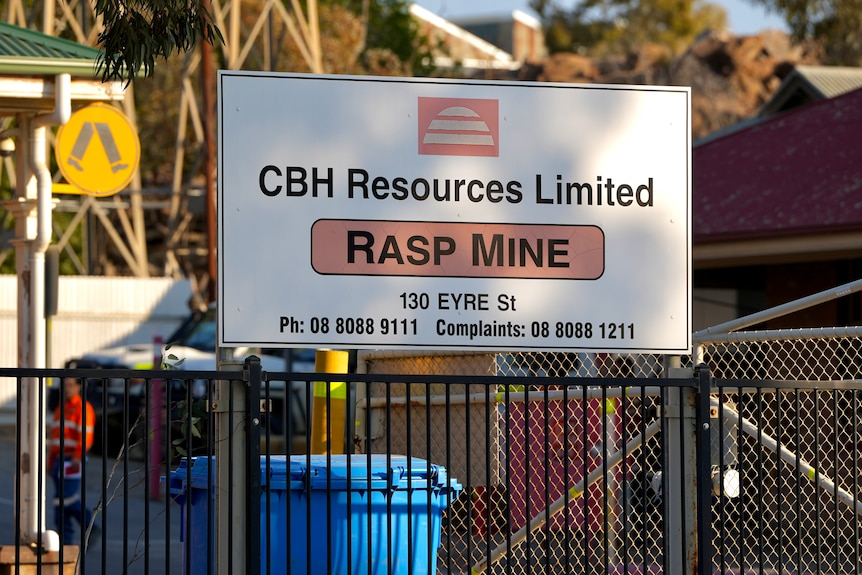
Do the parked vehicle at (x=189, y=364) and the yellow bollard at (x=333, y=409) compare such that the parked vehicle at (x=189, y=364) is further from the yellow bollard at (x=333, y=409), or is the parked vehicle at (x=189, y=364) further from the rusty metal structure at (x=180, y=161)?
the yellow bollard at (x=333, y=409)

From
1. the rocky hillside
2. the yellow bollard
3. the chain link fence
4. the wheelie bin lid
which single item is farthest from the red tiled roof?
the rocky hillside

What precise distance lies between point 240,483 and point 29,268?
4289 millimetres

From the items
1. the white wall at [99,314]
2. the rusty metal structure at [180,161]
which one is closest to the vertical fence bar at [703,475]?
the rusty metal structure at [180,161]

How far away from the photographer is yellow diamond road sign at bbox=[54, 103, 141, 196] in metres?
10.1

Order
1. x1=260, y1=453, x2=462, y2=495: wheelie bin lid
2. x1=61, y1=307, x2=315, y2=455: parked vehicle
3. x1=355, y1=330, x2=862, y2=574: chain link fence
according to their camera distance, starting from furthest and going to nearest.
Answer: x1=61, y1=307, x2=315, y2=455: parked vehicle, x1=355, y1=330, x2=862, y2=574: chain link fence, x1=260, y1=453, x2=462, y2=495: wheelie bin lid

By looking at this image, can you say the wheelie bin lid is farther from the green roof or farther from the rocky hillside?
the rocky hillside

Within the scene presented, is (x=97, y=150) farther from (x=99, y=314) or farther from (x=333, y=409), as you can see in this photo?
(x=99, y=314)

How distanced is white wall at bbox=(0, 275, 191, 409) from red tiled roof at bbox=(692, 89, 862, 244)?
14468mm

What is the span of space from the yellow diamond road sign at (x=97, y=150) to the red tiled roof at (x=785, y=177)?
5932 mm

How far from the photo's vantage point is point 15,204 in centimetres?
932

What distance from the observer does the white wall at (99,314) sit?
26781mm

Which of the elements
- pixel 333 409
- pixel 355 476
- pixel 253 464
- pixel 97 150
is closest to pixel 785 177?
pixel 333 409

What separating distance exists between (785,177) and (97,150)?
7.36m

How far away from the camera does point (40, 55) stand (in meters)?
8.84
